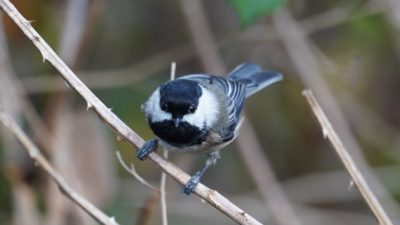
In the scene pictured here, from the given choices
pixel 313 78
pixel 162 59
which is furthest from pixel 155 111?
pixel 162 59

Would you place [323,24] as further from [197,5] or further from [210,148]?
[210,148]

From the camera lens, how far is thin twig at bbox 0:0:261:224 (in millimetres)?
Answer: 2100

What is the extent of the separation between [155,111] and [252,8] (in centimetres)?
47

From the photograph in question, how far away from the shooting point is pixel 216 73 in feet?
13.2

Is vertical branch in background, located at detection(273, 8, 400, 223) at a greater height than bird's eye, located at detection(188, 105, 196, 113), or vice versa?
bird's eye, located at detection(188, 105, 196, 113)

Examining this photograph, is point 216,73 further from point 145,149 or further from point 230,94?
point 145,149

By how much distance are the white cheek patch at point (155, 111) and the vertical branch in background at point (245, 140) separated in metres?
1.26

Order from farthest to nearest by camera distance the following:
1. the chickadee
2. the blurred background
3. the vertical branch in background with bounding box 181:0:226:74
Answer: the vertical branch in background with bounding box 181:0:226:74, the blurred background, the chickadee

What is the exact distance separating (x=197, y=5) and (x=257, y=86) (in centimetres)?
73

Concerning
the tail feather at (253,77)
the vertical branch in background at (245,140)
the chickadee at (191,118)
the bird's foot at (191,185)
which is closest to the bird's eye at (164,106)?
the chickadee at (191,118)

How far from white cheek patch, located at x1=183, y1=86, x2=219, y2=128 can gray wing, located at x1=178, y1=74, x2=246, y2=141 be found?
9cm

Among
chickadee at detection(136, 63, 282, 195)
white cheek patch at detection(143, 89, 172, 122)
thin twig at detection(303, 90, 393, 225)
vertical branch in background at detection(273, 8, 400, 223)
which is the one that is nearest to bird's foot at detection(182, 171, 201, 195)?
chickadee at detection(136, 63, 282, 195)

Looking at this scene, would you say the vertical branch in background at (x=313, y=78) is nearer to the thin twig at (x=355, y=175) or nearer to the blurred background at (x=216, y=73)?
the blurred background at (x=216, y=73)

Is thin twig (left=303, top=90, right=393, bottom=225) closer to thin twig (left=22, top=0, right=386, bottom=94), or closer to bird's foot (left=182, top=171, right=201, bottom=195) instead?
bird's foot (left=182, top=171, right=201, bottom=195)
